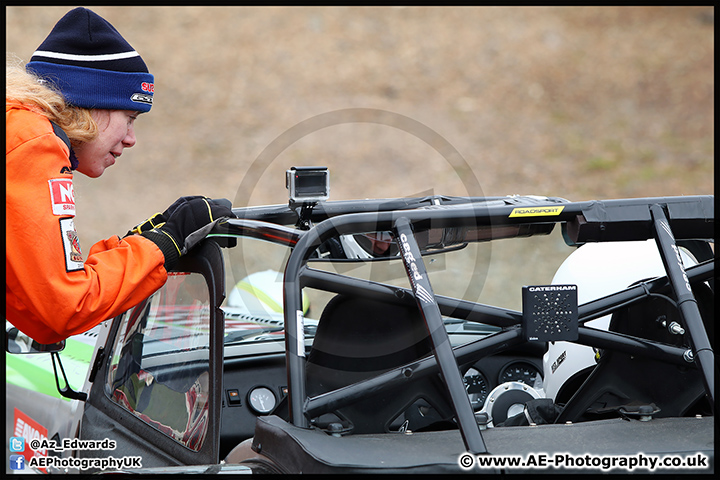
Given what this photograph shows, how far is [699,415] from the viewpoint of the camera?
2.41m

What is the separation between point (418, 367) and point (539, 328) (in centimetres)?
38

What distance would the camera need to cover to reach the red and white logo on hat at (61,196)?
2.25 meters

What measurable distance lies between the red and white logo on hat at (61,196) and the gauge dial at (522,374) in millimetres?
2011

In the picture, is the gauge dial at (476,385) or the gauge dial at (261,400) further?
the gauge dial at (476,385)

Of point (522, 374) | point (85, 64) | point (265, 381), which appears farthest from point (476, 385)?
point (85, 64)

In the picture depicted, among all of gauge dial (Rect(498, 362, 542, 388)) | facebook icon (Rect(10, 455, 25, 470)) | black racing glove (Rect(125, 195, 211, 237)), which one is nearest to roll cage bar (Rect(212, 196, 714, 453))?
black racing glove (Rect(125, 195, 211, 237))

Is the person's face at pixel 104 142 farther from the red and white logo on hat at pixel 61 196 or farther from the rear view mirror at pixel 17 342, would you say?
the rear view mirror at pixel 17 342

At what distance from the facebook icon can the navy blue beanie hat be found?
1.98 meters

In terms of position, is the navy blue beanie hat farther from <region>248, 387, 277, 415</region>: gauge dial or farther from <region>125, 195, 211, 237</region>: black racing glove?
<region>248, 387, 277, 415</region>: gauge dial

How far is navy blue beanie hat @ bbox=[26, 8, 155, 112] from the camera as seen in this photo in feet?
8.26

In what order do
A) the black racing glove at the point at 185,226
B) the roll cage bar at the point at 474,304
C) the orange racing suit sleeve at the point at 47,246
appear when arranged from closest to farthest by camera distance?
the roll cage bar at the point at 474,304 → the orange racing suit sleeve at the point at 47,246 → the black racing glove at the point at 185,226

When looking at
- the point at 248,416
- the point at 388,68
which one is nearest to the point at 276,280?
the point at 248,416

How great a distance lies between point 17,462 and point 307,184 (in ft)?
6.95

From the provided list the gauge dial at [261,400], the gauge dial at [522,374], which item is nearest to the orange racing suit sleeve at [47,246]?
the gauge dial at [261,400]
